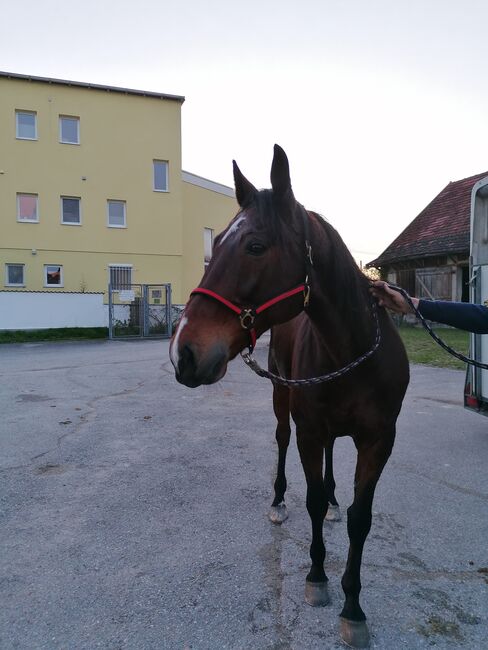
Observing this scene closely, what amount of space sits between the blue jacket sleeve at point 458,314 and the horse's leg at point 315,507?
0.91m

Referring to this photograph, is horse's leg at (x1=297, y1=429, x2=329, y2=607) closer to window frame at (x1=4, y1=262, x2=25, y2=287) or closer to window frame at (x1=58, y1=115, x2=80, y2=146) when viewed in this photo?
window frame at (x1=4, y1=262, x2=25, y2=287)

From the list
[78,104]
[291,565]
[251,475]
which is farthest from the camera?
[78,104]

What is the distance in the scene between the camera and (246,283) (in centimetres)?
178

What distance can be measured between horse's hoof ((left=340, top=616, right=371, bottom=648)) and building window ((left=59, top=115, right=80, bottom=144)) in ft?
86.1

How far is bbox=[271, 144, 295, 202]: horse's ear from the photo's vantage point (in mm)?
1796

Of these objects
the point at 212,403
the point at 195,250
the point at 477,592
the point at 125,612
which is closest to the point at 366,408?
the point at 477,592

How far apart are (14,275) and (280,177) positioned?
80.2 feet

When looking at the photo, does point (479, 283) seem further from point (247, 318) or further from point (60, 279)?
point (60, 279)

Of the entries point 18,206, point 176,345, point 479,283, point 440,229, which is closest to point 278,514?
point 176,345

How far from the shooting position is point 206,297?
175 centimetres

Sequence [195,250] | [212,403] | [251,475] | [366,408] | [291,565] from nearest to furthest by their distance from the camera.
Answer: [366,408] < [291,565] < [251,475] < [212,403] < [195,250]

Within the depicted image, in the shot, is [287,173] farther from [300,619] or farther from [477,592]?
[477,592]

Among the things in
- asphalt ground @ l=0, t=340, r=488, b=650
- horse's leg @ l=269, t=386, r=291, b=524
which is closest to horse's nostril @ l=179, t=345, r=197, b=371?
asphalt ground @ l=0, t=340, r=488, b=650

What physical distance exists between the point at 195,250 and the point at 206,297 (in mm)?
26460
